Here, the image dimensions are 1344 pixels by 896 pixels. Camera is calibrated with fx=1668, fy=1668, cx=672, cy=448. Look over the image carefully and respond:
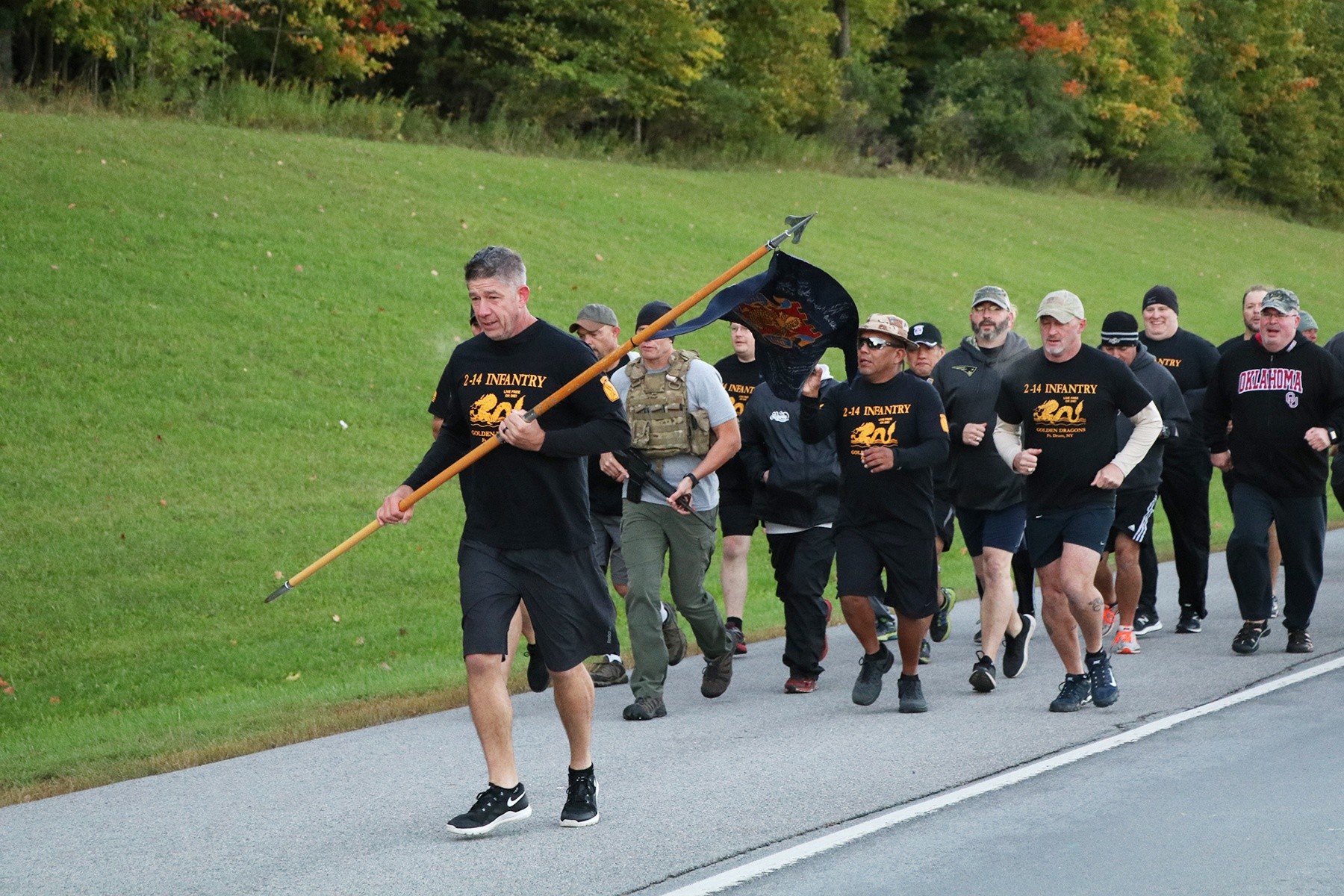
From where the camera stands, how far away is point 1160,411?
35.0 feet

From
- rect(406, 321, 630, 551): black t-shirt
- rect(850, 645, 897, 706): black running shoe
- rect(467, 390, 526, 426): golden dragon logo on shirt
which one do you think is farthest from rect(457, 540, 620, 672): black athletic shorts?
rect(850, 645, 897, 706): black running shoe

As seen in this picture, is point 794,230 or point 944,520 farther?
point 944,520

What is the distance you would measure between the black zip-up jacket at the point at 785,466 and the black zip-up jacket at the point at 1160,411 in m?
2.00

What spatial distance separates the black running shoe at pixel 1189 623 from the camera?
11180mm

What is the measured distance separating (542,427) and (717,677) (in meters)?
3.24

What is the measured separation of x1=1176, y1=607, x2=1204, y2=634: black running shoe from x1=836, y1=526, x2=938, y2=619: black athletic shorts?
323 centimetres

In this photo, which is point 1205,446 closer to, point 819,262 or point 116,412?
point 116,412

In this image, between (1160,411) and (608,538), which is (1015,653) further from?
(608,538)

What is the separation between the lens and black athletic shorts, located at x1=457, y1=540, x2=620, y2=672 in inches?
249

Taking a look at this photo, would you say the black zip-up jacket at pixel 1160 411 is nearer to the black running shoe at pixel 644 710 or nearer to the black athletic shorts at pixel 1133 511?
the black athletic shorts at pixel 1133 511

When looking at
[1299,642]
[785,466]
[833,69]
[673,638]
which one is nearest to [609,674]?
[673,638]

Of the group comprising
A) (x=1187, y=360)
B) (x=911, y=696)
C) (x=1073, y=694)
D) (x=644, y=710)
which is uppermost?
(x=1187, y=360)

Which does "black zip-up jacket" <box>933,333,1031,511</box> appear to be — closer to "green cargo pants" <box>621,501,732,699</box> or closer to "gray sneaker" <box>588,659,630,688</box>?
"green cargo pants" <box>621,501,732,699</box>

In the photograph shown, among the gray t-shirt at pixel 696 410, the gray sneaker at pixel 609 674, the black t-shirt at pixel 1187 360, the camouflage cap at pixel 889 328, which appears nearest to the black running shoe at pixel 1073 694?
the camouflage cap at pixel 889 328
